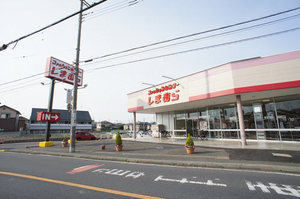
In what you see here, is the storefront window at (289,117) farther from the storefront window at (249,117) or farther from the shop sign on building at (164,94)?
the shop sign on building at (164,94)

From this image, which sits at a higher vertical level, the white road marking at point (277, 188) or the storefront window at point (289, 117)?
the storefront window at point (289, 117)

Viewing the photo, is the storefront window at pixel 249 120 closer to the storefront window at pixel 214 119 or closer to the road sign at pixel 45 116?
the storefront window at pixel 214 119

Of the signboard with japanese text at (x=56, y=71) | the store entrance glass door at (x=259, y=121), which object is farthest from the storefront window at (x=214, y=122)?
the signboard with japanese text at (x=56, y=71)

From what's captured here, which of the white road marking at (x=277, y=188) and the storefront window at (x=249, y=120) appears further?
the storefront window at (x=249, y=120)

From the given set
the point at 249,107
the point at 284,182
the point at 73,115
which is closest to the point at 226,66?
the point at 249,107

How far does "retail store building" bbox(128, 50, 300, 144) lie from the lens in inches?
423

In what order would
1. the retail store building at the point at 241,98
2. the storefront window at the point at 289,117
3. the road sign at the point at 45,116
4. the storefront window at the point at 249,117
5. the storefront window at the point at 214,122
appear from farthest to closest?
the storefront window at the point at 214,122 → the road sign at the point at 45,116 → the storefront window at the point at 249,117 → the storefront window at the point at 289,117 → the retail store building at the point at 241,98

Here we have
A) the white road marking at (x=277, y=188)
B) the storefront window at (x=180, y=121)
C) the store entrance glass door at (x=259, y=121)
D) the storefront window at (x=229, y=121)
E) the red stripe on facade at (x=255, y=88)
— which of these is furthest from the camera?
the storefront window at (x=180, y=121)

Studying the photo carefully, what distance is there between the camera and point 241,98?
14.0m

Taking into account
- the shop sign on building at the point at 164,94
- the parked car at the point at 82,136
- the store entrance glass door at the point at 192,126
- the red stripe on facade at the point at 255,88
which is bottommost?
the parked car at the point at 82,136

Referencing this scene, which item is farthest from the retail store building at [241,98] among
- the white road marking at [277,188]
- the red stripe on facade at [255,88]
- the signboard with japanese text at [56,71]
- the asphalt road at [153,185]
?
the signboard with japanese text at [56,71]

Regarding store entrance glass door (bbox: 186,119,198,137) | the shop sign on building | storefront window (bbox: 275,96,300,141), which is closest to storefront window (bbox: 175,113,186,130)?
store entrance glass door (bbox: 186,119,198,137)

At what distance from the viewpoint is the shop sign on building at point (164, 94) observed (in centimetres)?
1639

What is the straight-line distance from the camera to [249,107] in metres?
15.3
